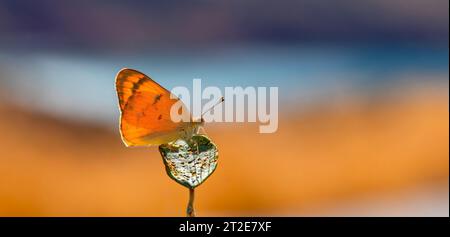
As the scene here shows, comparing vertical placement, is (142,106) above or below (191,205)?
above

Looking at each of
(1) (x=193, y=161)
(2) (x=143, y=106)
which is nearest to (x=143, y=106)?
(2) (x=143, y=106)

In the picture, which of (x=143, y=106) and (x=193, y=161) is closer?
(x=193, y=161)

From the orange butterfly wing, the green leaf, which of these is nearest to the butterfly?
the orange butterfly wing

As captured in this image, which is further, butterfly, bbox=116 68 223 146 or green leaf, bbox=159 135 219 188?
butterfly, bbox=116 68 223 146

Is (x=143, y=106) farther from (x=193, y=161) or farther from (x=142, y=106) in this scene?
(x=193, y=161)

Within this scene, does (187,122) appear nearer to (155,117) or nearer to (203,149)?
(155,117)

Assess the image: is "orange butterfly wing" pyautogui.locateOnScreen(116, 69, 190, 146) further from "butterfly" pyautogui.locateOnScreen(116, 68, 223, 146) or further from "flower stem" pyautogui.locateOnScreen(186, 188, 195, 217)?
"flower stem" pyautogui.locateOnScreen(186, 188, 195, 217)
